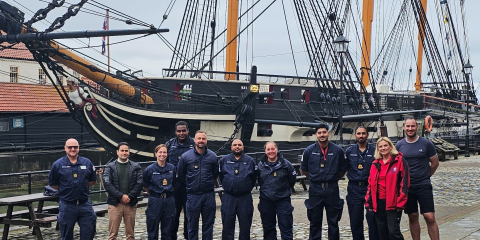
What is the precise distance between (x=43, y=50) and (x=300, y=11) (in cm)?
1356

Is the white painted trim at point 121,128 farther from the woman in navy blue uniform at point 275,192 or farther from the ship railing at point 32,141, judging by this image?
the woman in navy blue uniform at point 275,192

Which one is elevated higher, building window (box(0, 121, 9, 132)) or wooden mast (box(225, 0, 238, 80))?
wooden mast (box(225, 0, 238, 80))

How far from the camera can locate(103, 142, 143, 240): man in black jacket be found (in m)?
8.07

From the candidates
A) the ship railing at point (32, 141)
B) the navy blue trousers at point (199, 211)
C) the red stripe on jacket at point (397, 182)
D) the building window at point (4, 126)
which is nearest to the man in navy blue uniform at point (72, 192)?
the navy blue trousers at point (199, 211)

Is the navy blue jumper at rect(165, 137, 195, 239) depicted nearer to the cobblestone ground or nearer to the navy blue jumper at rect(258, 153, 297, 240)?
the cobblestone ground

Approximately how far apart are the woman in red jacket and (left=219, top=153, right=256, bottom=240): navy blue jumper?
1.68m

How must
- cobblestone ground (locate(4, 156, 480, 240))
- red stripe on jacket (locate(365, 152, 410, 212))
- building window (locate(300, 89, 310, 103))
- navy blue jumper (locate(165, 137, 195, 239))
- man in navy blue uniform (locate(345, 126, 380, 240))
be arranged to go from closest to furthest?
1. red stripe on jacket (locate(365, 152, 410, 212))
2. man in navy blue uniform (locate(345, 126, 380, 240))
3. navy blue jumper (locate(165, 137, 195, 239))
4. cobblestone ground (locate(4, 156, 480, 240))
5. building window (locate(300, 89, 310, 103))

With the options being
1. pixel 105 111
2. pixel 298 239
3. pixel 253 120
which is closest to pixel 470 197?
pixel 298 239

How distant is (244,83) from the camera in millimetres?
24844

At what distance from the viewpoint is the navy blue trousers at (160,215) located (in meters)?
8.38

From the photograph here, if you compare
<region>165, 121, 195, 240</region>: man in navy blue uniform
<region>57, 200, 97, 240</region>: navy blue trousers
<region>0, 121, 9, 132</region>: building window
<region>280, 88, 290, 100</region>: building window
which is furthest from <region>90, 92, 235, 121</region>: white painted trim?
<region>57, 200, 97, 240</region>: navy blue trousers

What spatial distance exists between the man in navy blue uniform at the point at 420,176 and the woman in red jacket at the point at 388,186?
0.49m

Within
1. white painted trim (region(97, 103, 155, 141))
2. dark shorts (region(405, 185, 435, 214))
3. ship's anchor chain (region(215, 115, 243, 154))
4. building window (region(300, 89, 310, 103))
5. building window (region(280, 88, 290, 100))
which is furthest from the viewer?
building window (region(300, 89, 310, 103))

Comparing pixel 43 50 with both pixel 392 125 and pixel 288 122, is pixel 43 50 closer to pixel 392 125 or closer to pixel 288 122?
pixel 288 122
